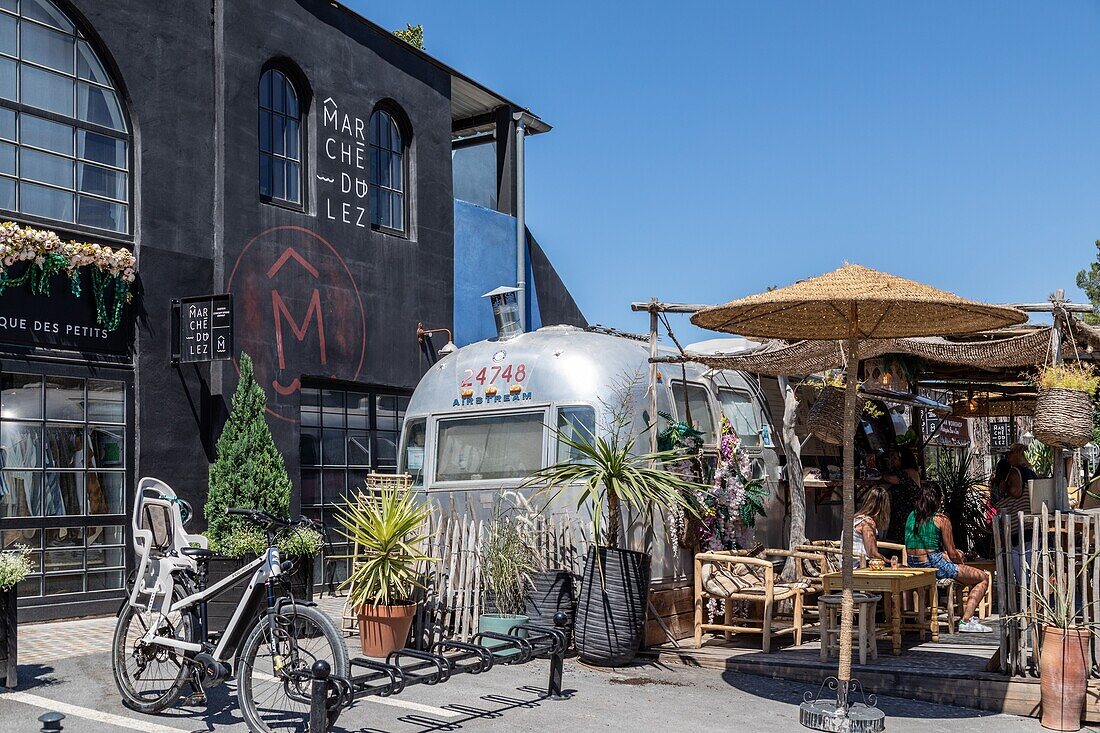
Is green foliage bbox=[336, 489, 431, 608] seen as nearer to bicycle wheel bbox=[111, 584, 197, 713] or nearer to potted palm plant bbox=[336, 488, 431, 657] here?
potted palm plant bbox=[336, 488, 431, 657]

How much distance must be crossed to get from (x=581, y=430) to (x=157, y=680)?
161 inches

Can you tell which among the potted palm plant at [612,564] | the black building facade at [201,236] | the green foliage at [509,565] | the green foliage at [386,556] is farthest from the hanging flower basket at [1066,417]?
the black building facade at [201,236]

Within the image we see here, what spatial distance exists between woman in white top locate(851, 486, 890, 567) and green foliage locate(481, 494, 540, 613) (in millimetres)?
2963

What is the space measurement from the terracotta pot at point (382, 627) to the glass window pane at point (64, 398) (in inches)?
176

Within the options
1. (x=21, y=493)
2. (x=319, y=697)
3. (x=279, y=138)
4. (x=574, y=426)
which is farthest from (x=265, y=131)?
(x=319, y=697)

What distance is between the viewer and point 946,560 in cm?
1006

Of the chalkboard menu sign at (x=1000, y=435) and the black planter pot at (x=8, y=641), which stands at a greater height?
the chalkboard menu sign at (x=1000, y=435)

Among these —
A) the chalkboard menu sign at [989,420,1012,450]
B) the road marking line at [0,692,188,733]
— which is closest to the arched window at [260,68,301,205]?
the road marking line at [0,692,188,733]

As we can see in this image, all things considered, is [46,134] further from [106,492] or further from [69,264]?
[106,492]

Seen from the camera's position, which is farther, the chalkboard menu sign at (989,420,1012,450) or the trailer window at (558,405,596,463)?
the chalkboard menu sign at (989,420,1012,450)

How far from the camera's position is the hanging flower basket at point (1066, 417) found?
8117 millimetres

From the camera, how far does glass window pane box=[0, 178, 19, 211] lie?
11.1 meters

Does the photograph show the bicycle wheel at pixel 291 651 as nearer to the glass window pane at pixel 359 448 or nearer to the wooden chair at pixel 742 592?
the wooden chair at pixel 742 592

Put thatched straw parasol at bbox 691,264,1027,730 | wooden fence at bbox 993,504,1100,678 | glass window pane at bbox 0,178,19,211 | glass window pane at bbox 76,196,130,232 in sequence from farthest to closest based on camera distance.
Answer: glass window pane at bbox 76,196,130,232 < glass window pane at bbox 0,178,19,211 < wooden fence at bbox 993,504,1100,678 < thatched straw parasol at bbox 691,264,1027,730
